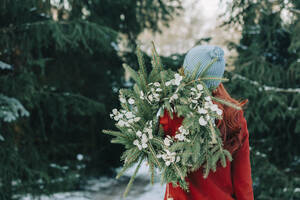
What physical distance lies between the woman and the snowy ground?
298cm

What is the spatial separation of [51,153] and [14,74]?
1937 mm

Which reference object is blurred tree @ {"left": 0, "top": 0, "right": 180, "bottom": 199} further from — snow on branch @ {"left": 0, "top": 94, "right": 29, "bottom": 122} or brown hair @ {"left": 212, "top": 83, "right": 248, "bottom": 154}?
brown hair @ {"left": 212, "top": 83, "right": 248, "bottom": 154}

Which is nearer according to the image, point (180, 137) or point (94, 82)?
point (180, 137)

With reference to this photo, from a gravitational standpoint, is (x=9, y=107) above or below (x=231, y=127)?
above

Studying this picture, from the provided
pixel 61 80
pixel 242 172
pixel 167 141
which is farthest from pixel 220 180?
pixel 61 80

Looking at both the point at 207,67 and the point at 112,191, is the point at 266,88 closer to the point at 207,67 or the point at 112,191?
the point at 207,67

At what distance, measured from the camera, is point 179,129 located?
179cm

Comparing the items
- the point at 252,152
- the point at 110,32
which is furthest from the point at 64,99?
the point at 252,152

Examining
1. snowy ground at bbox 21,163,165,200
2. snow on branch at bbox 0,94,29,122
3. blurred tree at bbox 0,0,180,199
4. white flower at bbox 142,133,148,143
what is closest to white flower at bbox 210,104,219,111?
white flower at bbox 142,133,148,143

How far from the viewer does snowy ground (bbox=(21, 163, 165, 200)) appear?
5371 mm

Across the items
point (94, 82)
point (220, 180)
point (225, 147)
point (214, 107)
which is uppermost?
point (94, 82)

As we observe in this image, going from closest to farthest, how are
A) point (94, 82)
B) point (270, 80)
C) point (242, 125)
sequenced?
point (242, 125) < point (270, 80) < point (94, 82)

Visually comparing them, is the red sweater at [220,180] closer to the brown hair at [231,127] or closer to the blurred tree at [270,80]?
the brown hair at [231,127]

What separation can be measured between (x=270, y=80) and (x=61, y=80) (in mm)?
3809
